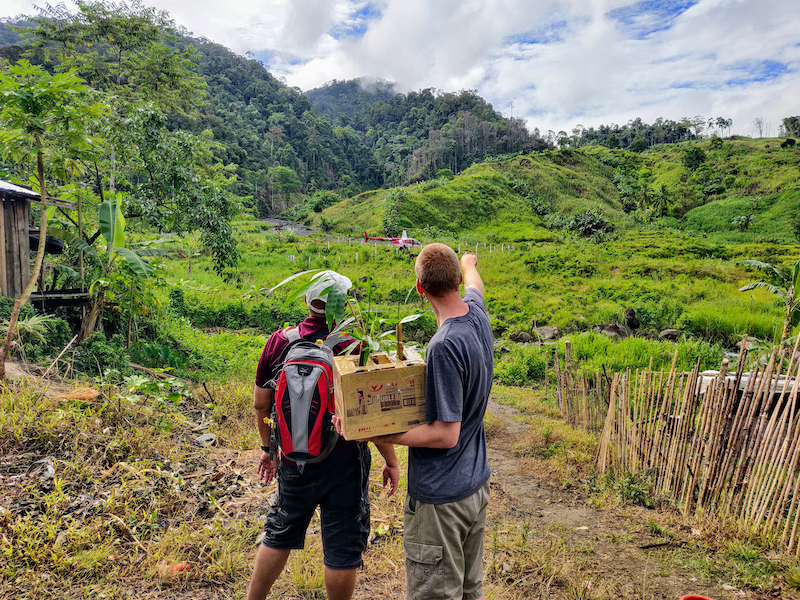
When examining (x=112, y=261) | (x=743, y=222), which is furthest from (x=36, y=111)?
(x=743, y=222)

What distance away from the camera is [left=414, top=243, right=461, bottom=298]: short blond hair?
184 cm

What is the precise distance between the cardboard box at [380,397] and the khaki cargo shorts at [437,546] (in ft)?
1.16

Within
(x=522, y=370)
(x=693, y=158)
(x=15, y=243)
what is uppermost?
(x=693, y=158)

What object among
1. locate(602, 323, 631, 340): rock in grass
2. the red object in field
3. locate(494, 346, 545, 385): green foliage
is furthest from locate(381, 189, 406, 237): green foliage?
the red object in field

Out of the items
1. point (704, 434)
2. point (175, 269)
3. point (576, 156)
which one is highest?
point (576, 156)

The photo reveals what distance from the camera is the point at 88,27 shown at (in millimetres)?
9758

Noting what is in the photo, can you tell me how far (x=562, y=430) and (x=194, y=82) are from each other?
10704 millimetres

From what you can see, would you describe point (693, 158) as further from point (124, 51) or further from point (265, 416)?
point (265, 416)

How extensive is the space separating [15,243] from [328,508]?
223 inches

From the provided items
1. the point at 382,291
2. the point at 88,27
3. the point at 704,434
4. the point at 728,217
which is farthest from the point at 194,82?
the point at 728,217

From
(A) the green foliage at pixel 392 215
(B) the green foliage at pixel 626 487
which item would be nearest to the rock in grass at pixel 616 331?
(B) the green foliage at pixel 626 487

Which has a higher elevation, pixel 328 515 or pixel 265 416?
pixel 265 416

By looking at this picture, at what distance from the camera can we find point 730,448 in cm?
342

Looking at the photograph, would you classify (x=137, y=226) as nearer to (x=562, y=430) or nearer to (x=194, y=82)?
(x=194, y=82)
